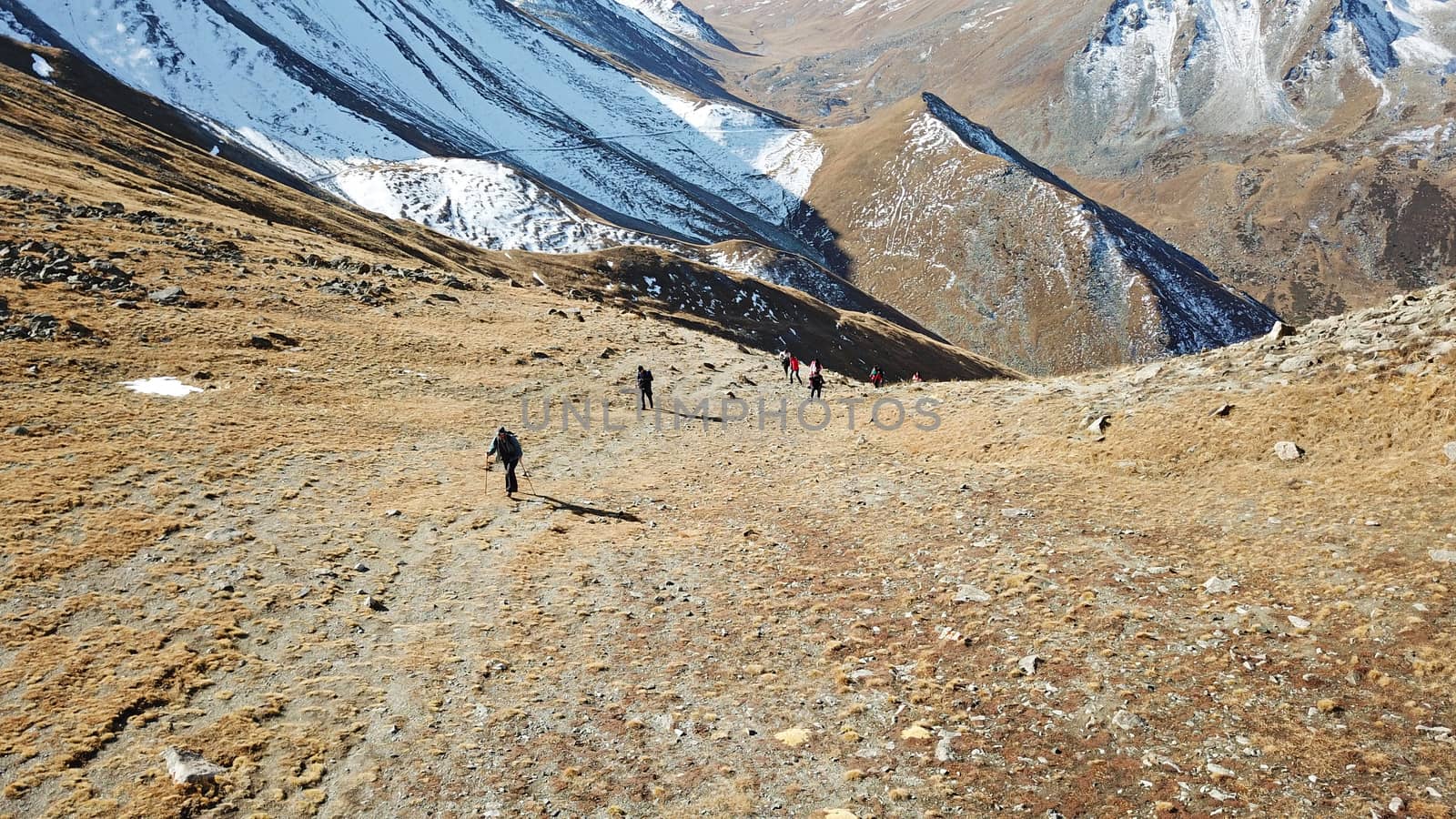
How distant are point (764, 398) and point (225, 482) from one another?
68.9ft

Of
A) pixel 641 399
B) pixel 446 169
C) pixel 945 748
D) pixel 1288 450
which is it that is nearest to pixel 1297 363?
pixel 1288 450

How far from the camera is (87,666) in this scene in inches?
392

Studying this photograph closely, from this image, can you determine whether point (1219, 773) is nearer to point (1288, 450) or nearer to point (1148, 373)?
point (1288, 450)

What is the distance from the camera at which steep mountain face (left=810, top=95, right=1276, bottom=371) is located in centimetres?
15000

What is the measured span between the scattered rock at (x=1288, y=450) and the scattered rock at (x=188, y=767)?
64.5 feet

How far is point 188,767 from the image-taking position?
813 cm

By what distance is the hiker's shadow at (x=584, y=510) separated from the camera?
708 inches

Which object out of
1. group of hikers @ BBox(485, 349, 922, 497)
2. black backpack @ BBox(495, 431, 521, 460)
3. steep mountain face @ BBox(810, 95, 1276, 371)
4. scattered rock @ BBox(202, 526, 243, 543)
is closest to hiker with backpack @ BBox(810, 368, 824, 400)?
group of hikers @ BBox(485, 349, 922, 497)

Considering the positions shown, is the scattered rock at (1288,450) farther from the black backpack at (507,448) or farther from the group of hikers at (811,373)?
the black backpack at (507,448)

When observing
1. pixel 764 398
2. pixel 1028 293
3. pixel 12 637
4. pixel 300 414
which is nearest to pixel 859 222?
pixel 1028 293

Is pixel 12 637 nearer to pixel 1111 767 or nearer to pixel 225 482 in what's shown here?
pixel 225 482

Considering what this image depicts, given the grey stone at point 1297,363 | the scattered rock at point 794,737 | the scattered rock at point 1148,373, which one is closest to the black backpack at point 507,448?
the scattered rock at point 794,737

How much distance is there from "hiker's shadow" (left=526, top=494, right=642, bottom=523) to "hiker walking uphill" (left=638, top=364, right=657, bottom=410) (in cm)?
1029

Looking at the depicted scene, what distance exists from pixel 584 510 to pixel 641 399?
473 inches
